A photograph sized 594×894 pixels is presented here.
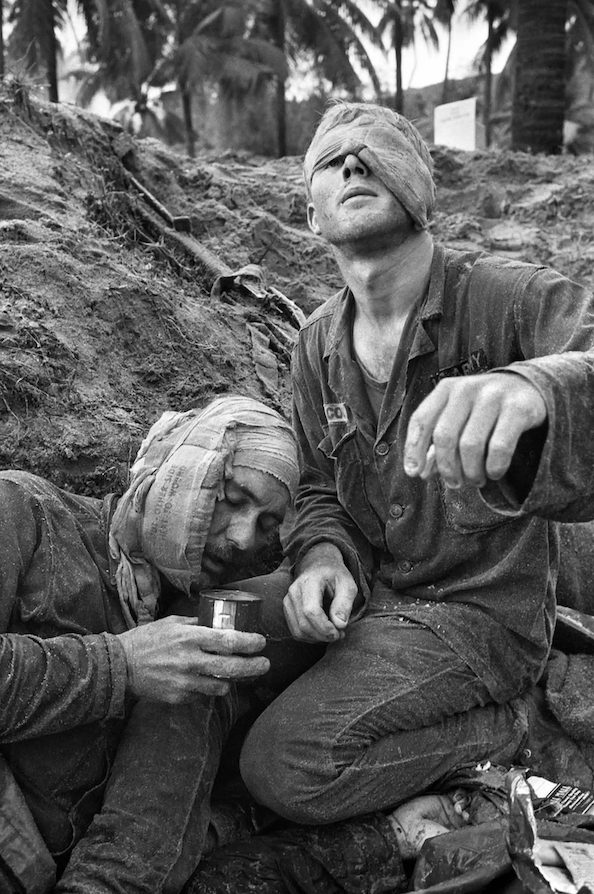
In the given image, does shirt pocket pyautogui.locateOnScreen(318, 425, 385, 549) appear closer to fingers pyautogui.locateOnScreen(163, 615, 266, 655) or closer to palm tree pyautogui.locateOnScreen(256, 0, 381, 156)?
fingers pyautogui.locateOnScreen(163, 615, 266, 655)

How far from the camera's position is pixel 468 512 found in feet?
9.15

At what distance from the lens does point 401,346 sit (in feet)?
9.86

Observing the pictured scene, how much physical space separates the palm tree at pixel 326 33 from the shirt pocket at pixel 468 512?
102 ft

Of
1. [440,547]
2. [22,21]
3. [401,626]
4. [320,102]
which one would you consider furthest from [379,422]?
[320,102]

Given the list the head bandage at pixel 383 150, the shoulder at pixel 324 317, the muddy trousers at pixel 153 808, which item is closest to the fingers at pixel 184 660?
the muddy trousers at pixel 153 808

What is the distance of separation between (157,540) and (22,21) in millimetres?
27652

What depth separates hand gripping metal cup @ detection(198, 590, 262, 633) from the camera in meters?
2.57

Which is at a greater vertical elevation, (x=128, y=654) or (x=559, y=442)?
(x=559, y=442)

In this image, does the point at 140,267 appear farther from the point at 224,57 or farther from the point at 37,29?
the point at 224,57

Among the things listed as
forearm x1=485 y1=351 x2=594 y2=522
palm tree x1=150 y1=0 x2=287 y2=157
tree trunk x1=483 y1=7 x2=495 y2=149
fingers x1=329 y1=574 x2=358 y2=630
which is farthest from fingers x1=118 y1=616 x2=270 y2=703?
tree trunk x1=483 y1=7 x2=495 y2=149

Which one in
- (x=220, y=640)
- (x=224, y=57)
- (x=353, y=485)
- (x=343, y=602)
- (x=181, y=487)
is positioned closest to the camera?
(x=220, y=640)

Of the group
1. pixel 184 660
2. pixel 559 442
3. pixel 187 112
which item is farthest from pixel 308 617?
pixel 187 112

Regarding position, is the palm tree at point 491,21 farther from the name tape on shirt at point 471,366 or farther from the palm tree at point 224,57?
the name tape on shirt at point 471,366

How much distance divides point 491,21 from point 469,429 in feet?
113
